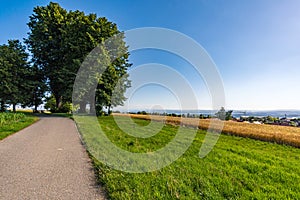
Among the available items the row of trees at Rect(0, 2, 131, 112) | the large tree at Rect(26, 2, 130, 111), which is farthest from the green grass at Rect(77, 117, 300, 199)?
the large tree at Rect(26, 2, 130, 111)

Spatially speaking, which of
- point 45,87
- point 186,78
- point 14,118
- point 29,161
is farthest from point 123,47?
point 29,161

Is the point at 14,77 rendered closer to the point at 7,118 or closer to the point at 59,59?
the point at 59,59

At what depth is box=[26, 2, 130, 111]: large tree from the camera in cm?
3275

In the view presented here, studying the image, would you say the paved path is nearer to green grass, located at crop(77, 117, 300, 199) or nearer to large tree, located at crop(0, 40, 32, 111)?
green grass, located at crop(77, 117, 300, 199)

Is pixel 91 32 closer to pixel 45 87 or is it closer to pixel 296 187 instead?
pixel 45 87

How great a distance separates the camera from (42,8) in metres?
40.0

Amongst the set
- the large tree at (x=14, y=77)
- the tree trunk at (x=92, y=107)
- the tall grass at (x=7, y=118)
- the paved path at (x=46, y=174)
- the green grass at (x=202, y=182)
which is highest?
the large tree at (x=14, y=77)

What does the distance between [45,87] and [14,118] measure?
18.8 m

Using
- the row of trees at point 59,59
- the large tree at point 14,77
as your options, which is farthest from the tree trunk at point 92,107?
the large tree at point 14,77

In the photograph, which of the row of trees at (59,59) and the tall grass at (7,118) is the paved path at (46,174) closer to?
the tall grass at (7,118)

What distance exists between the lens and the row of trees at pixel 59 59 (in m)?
32.4

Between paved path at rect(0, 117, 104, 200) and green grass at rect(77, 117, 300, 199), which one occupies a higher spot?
paved path at rect(0, 117, 104, 200)

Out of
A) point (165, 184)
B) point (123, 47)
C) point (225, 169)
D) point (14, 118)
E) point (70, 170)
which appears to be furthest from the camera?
point (123, 47)

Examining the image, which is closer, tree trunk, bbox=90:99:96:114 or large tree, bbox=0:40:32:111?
tree trunk, bbox=90:99:96:114
